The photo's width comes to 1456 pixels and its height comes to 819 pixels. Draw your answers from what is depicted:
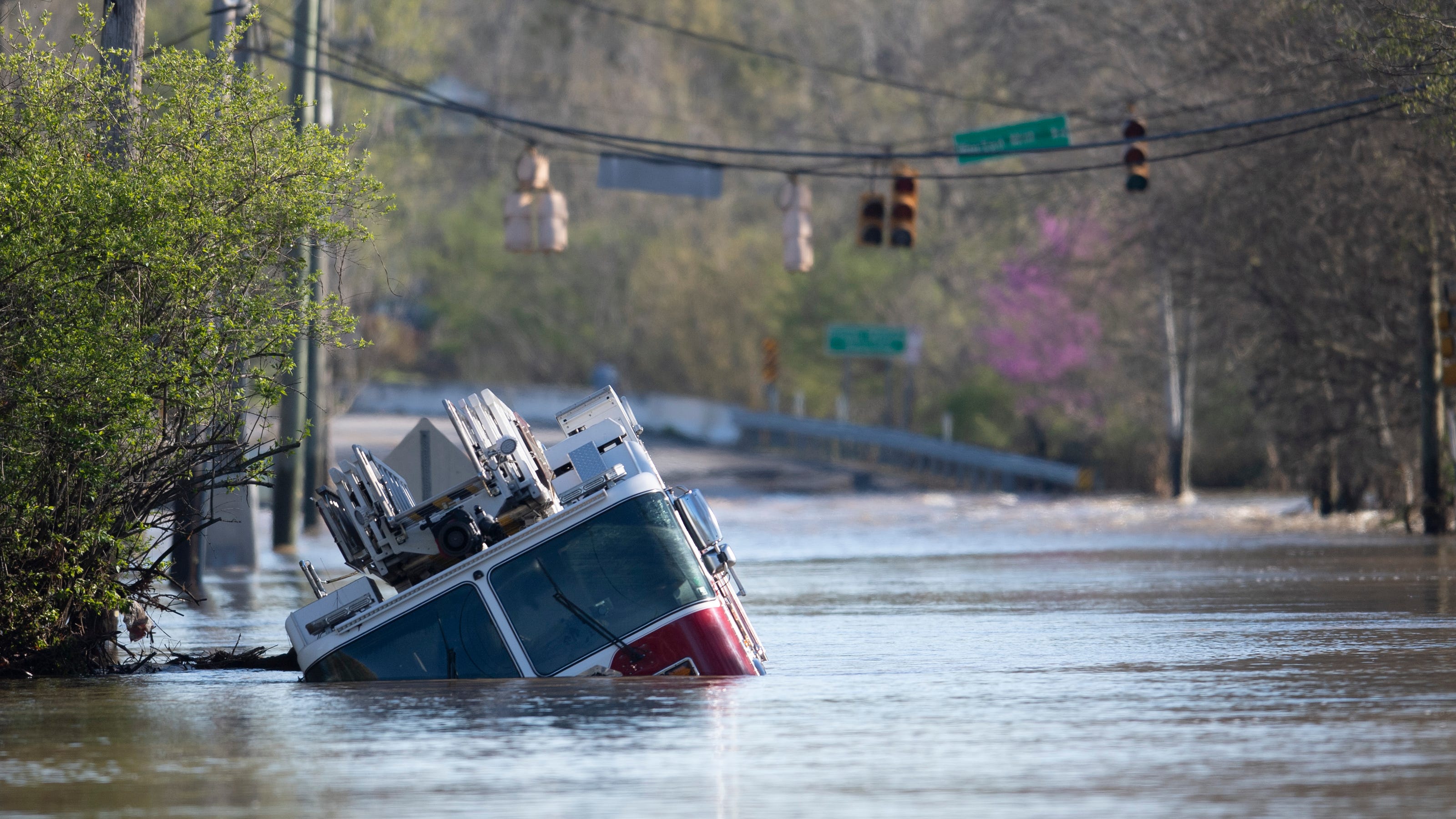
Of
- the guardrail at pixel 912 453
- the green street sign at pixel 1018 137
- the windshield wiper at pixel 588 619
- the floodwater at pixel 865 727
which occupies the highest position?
the green street sign at pixel 1018 137

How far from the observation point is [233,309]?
1457 centimetres

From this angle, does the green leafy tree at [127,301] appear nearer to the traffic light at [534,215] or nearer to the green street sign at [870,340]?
the traffic light at [534,215]

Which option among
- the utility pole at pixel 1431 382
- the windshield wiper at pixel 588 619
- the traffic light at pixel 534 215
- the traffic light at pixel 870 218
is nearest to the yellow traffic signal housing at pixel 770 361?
the utility pole at pixel 1431 382

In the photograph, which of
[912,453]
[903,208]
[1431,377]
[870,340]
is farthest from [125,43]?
[870,340]

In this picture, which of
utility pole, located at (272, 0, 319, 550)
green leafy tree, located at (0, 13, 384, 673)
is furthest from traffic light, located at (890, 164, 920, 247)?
green leafy tree, located at (0, 13, 384, 673)

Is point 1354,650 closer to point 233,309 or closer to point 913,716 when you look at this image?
point 913,716

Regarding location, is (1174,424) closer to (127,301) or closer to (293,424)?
(293,424)

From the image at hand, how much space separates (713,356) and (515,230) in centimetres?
3534

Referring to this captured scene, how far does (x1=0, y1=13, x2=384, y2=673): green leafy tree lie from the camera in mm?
13836

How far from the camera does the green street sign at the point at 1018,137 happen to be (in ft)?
88.9

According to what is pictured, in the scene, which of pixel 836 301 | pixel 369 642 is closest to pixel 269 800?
pixel 369 642

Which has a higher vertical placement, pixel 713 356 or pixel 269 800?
pixel 713 356

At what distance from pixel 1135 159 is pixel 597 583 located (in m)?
15.3

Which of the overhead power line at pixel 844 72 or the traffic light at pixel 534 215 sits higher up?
the overhead power line at pixel 844 72
